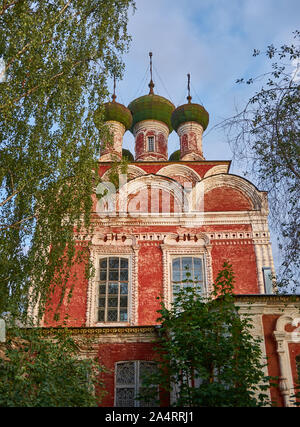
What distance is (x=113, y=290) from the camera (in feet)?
31.8

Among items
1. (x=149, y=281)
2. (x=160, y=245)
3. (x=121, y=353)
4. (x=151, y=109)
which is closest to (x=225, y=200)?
(x=160, y=245)

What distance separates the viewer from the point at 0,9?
22.1ft

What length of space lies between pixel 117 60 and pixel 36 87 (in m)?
1.97

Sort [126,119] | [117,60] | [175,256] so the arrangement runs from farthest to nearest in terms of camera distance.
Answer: [126,119] → [175,256] → [117,60]

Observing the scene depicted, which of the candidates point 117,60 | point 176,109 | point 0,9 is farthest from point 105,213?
point 176,109

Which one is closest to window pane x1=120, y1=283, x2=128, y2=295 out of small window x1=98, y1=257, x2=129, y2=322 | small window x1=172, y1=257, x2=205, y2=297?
small window x1=98, y1=257, x2=129, y2=322

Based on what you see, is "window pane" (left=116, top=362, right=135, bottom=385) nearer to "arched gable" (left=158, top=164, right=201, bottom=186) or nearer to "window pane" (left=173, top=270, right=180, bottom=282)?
"window pane" (left=173, top=270, right=180, bottom=282)

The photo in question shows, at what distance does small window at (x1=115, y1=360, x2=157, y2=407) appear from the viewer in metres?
7.14

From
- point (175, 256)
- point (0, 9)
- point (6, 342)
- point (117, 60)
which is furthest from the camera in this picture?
point (175, 256)

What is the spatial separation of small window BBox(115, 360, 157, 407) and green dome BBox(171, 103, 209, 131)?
9.23 m

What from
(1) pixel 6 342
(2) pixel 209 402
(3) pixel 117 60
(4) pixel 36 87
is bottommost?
(2) pixel 209 402

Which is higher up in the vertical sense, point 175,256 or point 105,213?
point 105,213

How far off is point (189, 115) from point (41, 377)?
1106cm

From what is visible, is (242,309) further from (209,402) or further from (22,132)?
(22,132)
